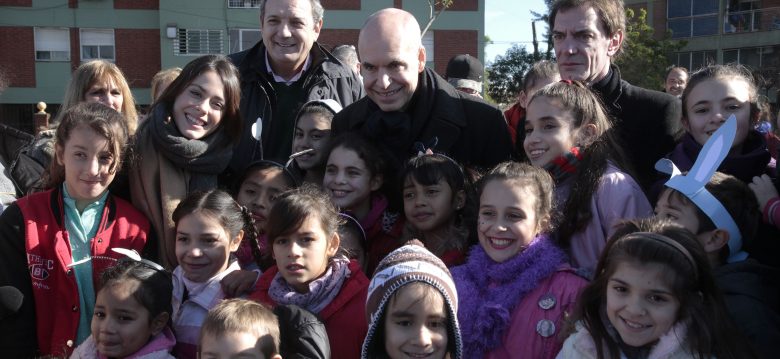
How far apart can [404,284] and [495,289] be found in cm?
44

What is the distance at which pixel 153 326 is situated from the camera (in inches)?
131

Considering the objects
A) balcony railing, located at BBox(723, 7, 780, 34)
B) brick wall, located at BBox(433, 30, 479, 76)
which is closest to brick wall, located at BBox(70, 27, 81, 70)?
brick wall, located at BBox(433, 30, 479, 76)

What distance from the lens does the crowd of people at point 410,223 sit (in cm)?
283

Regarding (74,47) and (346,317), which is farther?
(74,47)

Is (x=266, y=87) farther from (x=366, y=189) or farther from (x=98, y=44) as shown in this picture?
(x=98, y=44)

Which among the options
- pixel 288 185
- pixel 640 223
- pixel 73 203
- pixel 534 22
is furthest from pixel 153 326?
pixel 534 22

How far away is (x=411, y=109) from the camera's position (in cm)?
422

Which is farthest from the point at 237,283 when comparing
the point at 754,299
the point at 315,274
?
the point at 754,299

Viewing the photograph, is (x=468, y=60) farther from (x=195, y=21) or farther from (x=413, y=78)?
(x=195, y=21)

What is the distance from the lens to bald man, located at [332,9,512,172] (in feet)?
13.4

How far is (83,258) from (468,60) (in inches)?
185

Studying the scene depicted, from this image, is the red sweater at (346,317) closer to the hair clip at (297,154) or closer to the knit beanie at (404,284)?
the knit beanie at (404,284)

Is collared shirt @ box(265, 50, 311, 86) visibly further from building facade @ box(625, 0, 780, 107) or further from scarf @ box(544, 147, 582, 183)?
building facade @ box(625, 0, 780, 107)

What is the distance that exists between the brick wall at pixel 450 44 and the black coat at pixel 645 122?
22.5m
